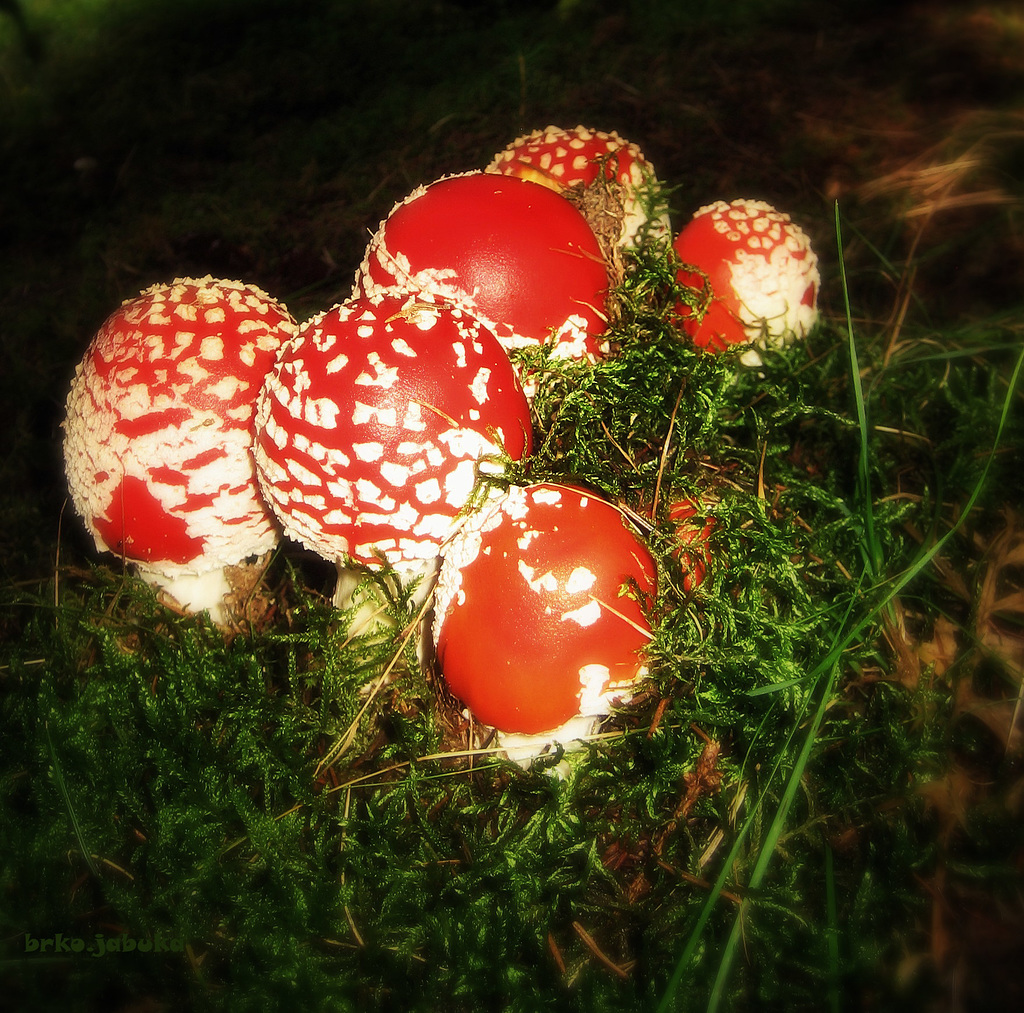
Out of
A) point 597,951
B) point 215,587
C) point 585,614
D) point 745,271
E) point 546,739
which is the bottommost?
point 597,951

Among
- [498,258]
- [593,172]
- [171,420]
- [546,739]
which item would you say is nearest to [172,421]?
[171,420]

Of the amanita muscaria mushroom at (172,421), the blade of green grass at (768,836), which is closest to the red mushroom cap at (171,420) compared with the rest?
the amanita muscaria mushroom at (172,421)

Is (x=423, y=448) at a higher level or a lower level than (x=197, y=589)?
higher

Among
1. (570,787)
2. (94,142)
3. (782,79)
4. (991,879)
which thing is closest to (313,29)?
(94,142)

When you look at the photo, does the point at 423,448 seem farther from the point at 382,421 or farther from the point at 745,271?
the point at 745,271

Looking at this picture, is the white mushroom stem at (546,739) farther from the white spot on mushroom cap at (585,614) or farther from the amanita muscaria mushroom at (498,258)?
the amanita muscaria mushroom at (498,258)

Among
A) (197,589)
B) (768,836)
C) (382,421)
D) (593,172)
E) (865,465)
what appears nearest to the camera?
(768,836)

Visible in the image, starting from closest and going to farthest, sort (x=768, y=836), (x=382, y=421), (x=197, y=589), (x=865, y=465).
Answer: (x=768, y=836) → (x=382, y=421) → (x=865, y=465) → (x=197, y=589)
